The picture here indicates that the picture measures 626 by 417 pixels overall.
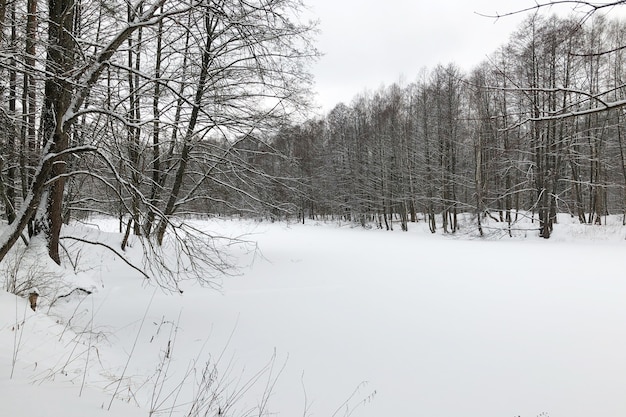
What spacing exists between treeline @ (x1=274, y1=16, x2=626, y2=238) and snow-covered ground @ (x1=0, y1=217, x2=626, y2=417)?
446 cm

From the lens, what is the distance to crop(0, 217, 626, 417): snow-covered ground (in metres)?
2.72

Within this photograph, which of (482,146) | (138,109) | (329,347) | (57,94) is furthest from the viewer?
(482,146)

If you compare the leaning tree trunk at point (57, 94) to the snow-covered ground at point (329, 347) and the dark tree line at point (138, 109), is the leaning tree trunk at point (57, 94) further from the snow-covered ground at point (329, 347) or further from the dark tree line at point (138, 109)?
the snow-covered ground at point (329, 347)

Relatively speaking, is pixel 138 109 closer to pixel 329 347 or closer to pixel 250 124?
pixel 250 124

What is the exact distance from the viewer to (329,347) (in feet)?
13.4

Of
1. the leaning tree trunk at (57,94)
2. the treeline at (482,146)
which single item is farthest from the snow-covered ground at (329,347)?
the treeline at (482,146)

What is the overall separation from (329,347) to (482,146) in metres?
18.0

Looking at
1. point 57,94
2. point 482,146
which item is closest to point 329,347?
point 57,94

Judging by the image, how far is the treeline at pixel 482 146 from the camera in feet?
47.0

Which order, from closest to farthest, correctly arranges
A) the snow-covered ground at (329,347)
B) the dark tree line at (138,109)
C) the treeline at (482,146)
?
the snow-covered ground at (329,347)
the dark tree line at (138,109)
the treeline at (482,146)

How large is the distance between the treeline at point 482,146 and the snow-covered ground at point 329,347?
14.6 ft

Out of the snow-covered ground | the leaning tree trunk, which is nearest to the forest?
the leaning tree trunk

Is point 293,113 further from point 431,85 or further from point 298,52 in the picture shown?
point 431,85

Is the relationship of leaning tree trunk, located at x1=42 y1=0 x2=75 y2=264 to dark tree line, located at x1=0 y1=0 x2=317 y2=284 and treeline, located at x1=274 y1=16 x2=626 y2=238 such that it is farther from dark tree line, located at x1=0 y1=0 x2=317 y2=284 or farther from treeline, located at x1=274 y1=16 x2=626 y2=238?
treeline, located at x1=274 y1=16 x2=626 y2=238
